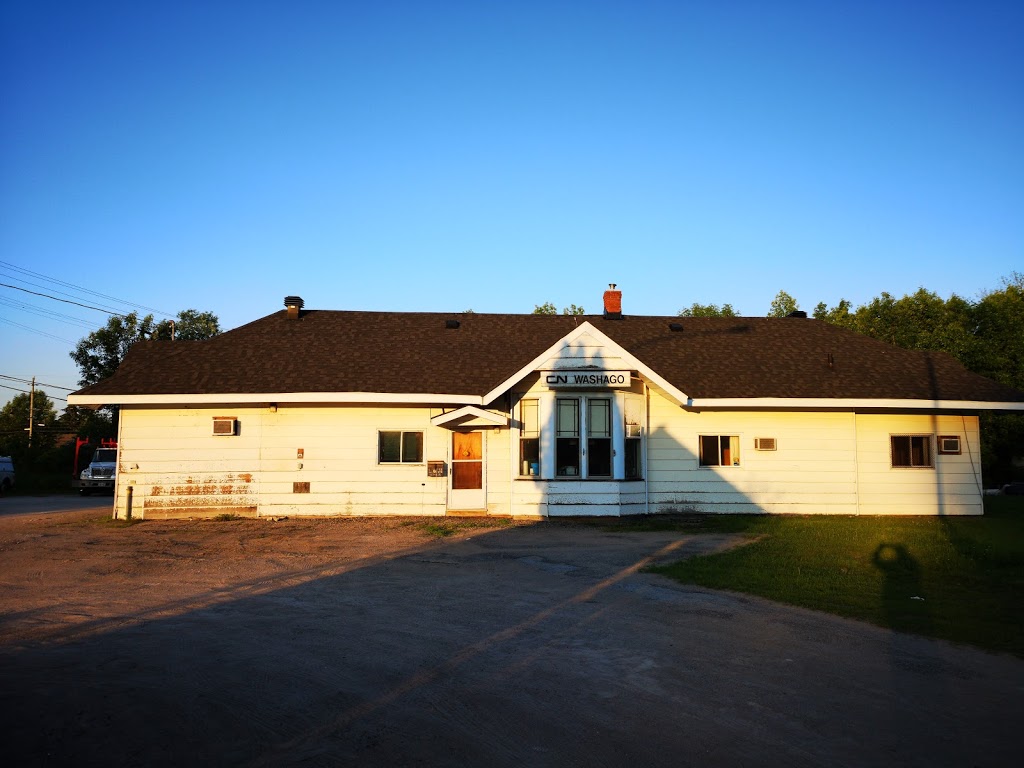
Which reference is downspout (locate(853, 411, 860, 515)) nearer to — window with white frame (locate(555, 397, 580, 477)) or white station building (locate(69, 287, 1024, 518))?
white station building (locate(69, 287, 1024, 518))

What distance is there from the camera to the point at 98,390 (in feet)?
60.7

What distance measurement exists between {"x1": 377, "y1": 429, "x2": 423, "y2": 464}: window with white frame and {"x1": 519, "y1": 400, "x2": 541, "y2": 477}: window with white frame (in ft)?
8.54

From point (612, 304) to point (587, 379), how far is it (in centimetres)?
773

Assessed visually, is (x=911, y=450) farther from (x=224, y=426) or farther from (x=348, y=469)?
(x=224, y=426)

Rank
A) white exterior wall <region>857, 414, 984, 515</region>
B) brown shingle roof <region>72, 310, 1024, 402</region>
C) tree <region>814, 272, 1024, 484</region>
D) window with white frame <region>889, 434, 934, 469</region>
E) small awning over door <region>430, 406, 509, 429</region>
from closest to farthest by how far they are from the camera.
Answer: small awning over door <region>430, 406, 509, 429</region> < brown shingle roof <region>72, 310, 1024, 402</region> < white exterior wall <region>857, 414, 984, 515</region> < window with white frame <region>889, 434, 934, 469</region> < tree <region>814, 272, 1024, 484</region>

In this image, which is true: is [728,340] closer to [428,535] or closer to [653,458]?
[653,458]

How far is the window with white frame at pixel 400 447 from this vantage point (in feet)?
62.9

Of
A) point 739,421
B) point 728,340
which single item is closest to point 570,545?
point 739,421

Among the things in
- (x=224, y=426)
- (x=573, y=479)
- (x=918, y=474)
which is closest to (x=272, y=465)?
(x=224, y=426)

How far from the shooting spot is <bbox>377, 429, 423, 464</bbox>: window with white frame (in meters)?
19.2

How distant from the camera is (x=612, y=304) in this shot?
2541 cm

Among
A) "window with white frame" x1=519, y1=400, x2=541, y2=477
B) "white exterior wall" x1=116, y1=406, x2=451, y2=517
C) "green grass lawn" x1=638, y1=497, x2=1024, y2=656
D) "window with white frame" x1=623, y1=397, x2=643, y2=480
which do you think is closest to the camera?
"green grass lawn" x1=638, y1=497, x2=1024, y2=656

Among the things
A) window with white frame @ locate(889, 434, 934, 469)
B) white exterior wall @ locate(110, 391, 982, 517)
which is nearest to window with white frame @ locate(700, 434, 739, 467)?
white exterior wall @ locate(110, 391, 982, 517)

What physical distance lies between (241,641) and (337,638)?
916mm
